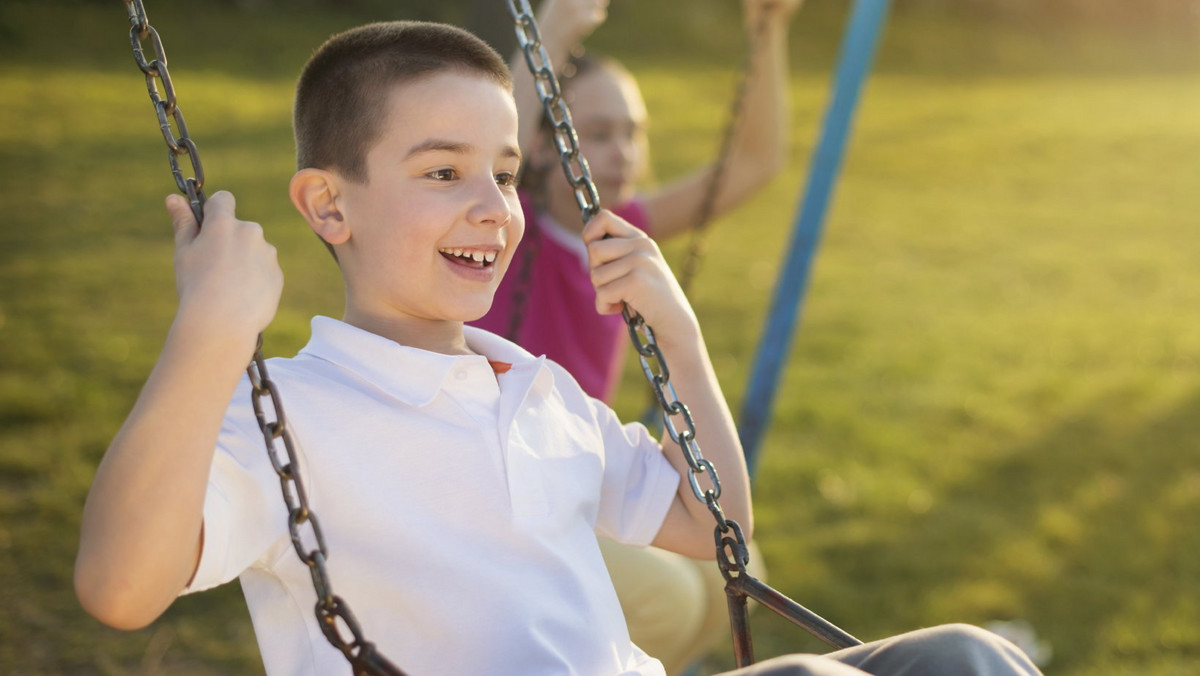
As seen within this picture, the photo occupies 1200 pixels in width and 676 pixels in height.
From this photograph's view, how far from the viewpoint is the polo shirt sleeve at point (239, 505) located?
124 centimetres

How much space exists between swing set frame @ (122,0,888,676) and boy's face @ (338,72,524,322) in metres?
0.18

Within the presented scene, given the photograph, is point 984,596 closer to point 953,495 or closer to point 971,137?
point 953,495

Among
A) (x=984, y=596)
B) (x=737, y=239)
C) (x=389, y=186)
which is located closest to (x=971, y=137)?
(x=737, y=239)

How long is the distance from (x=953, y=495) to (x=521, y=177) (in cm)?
277

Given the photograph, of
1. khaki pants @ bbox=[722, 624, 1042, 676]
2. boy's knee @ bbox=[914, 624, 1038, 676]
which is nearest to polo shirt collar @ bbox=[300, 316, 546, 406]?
khaki pants @ bbox=[722, 624, 1042, 676]

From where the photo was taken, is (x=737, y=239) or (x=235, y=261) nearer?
(x=235, y=261)

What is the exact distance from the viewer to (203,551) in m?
1.22

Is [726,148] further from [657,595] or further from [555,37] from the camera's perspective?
[657,595]

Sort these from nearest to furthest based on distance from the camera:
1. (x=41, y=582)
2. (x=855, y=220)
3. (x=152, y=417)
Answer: (x=152, y=417) < (x=41, y=582) < (x=855, y=220)

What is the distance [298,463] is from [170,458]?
0.62 feet

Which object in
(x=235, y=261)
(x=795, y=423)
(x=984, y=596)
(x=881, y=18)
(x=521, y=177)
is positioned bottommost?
(x=984, y=596)

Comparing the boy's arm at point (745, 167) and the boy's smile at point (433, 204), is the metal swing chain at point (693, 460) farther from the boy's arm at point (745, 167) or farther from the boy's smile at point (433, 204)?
the boy's arm at point (745, 167)

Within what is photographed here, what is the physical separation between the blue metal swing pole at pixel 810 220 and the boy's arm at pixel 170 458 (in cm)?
196

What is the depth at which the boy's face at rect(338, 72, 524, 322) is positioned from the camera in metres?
1.47
